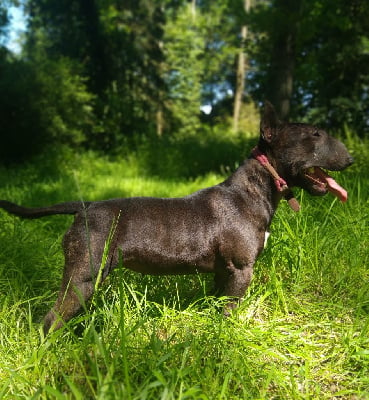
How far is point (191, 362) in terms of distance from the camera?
195 centimetres

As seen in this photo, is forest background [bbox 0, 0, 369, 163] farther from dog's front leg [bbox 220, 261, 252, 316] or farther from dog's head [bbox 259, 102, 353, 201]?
dog's front leg [bbox 220, 261, 252, 316]

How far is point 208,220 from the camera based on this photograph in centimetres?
236

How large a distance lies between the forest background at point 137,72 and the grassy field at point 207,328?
16.7 feet

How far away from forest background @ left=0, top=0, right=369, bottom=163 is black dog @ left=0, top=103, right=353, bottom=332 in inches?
224

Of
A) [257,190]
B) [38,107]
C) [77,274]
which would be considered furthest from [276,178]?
[38,107]

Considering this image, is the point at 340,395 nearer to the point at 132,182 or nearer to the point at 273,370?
the point at 273,370

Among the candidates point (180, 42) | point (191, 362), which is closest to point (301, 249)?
point (191, 362)

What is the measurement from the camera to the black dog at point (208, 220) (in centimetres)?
214

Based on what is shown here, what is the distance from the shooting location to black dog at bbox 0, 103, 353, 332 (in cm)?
214

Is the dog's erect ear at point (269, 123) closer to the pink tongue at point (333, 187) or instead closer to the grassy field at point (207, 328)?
the pink tongue at point (333, 187)

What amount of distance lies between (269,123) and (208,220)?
0.72 metres

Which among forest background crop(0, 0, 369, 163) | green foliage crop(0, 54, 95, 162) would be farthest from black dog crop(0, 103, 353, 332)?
green foliage crop(0, 54, 95, 162)

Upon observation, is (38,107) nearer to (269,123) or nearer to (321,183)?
(269,123)

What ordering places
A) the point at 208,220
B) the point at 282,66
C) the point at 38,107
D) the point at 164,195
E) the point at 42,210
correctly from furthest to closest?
the point at 38,107, the point at 282,66, the point at 164,195, the point at 208,220, the point at 42,210
